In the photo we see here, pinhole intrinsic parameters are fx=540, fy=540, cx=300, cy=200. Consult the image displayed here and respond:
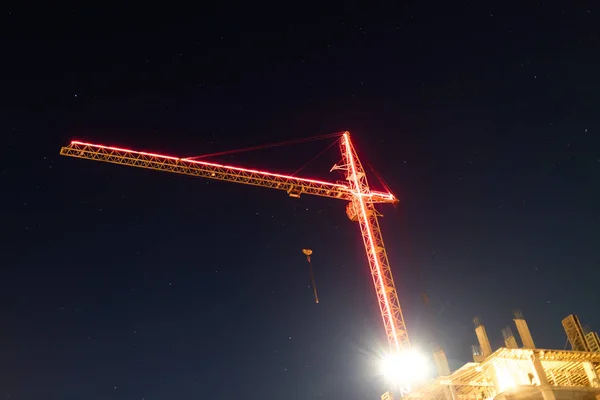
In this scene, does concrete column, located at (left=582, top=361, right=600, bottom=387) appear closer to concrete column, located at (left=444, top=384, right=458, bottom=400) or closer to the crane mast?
concrete column, located at (left=444, top=384, right=458, bottom=400)

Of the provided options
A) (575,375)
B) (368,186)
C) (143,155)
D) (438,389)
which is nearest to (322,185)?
(368,186)

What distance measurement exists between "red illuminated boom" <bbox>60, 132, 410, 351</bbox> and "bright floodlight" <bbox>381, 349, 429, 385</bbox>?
878 mm

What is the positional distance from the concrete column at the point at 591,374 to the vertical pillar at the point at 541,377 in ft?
12.6

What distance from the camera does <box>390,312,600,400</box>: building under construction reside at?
2881 centimetres

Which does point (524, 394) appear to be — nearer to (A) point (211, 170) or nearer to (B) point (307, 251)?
(B) point (307, 251)

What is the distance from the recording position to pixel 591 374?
31.1 meters

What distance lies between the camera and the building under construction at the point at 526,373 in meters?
28.8

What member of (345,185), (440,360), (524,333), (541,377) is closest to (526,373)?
(541,377)

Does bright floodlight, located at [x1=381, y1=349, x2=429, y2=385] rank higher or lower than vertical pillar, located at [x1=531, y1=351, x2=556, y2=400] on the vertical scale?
higher

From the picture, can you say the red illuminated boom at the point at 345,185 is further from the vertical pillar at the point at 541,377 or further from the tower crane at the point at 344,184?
the vertical pillar at the point at 541,377

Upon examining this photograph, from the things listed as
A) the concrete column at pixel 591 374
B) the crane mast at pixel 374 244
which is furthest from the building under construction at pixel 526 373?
the crane mast at pixel 374 244

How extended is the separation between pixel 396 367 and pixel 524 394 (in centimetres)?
1699

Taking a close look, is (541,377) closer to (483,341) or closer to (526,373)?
(526,373)

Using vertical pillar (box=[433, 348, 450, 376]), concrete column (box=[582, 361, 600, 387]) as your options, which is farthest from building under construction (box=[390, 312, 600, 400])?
vertical pillar (box=[433, 348, 450, 376])
